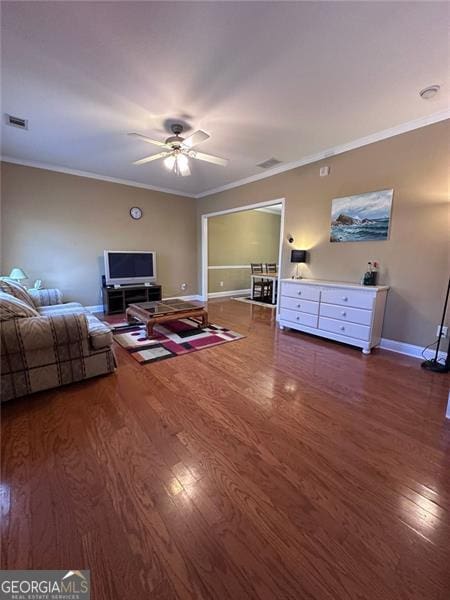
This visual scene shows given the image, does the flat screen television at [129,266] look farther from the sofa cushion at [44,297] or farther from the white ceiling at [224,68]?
the white ceiling at [224,68]

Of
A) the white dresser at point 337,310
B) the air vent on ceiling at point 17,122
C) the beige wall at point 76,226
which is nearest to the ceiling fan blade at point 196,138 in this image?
the air vent on ceiling at point 17,122

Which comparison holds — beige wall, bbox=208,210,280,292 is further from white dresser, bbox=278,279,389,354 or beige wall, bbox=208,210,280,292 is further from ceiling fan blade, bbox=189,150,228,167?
→ ceiling fan blade, bbox=189,150,228,167

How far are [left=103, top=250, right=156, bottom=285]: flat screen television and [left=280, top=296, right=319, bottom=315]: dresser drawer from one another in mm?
2976

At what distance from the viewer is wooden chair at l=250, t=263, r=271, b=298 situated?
22.3 feet

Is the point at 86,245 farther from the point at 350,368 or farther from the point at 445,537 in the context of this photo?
the point at 445,537

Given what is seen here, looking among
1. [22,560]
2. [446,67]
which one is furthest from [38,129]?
[446,67]

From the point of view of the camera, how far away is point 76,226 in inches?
187

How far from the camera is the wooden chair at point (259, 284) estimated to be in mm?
6785

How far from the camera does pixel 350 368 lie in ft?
9.05

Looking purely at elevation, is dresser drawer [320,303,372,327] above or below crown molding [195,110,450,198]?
below

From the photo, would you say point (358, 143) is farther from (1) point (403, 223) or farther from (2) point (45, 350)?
(2) point (45, 350)

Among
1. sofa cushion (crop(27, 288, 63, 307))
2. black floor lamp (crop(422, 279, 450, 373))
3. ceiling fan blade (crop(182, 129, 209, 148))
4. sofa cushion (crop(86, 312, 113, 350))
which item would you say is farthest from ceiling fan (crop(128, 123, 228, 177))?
black floor lamp (crop(422, 279, 450, 373))

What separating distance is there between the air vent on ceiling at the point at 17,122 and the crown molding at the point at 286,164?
1464 millimetres

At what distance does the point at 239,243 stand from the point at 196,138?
4.76 metres
